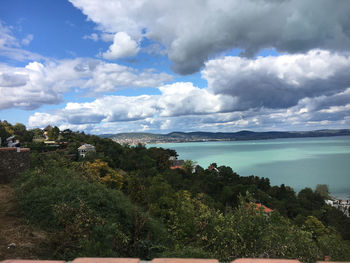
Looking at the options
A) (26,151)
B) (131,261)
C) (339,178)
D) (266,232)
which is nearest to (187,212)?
(266,232)

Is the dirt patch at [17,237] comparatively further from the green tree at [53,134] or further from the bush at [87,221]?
the green tree at [53,134]

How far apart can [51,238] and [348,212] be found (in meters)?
46.4

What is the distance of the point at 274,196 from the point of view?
3509 cm

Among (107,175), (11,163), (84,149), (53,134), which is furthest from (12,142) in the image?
(11,163)

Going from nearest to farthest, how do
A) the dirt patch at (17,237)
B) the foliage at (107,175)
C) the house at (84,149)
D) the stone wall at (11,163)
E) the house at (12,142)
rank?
1. the dirt patch at (17,237)
2. the stone wall at (11,163)
3. the foliage at (107,175)
4. the house at (84,149)
5. the house at (12,142)

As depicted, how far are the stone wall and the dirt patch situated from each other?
147 inches

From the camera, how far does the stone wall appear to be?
30.0ft

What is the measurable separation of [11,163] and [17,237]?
237 inches

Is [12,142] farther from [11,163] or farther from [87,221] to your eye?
[87,221]

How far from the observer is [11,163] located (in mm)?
9336

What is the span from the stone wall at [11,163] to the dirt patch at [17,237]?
3728 mm

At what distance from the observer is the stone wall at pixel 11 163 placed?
30.0ft

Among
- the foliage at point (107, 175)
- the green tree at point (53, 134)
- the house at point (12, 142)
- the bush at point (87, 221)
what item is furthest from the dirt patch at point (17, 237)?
the green tree at point (53, 134)

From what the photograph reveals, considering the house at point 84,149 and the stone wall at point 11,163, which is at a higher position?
the stone wall at point 11,163
